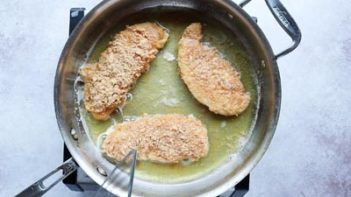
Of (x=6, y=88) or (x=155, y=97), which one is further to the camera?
(x=6, y=88)

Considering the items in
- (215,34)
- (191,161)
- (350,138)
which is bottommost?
(350,138)

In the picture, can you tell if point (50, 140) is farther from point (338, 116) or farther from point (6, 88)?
point (338, 116)

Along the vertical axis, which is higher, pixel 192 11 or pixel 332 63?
pixel 192 11

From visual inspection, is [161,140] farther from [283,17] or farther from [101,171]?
[283,17]

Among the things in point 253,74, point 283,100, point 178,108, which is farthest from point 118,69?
point 283,100

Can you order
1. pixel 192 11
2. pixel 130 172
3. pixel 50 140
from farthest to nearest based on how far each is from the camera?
pixel 50 140
pixel 192 11
pixel 130 172

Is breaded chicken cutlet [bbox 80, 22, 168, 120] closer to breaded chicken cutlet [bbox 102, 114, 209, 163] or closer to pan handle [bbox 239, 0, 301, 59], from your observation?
breaded chicken cutlet [bbox 102, 114, 209, 163]

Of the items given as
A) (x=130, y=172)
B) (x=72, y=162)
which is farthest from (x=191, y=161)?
(x=72, y=162)
